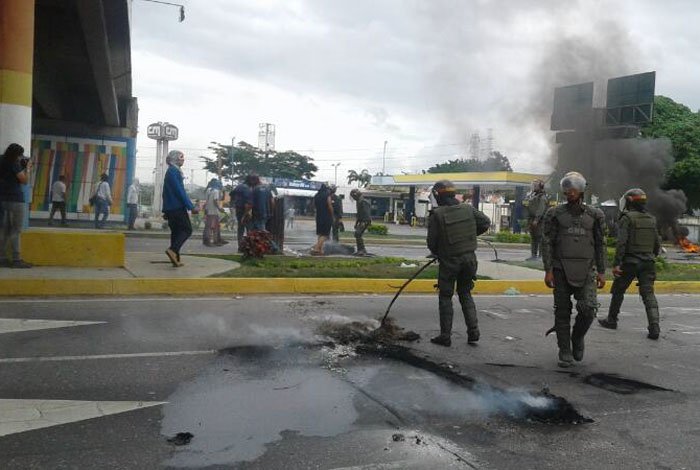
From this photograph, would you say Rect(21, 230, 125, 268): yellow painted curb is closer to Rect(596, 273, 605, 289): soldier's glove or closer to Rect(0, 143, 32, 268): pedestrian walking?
Rect(0, 143, 32, 268): pedestrian walking

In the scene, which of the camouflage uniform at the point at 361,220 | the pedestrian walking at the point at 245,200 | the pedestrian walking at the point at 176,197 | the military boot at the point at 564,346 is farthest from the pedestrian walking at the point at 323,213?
the military boot at the point at 564,346

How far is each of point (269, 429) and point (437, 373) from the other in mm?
1828

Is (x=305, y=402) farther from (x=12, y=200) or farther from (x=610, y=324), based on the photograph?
(x=12, y=200)

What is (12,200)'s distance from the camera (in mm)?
8766

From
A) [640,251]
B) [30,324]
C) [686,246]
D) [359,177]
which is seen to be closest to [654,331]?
[640,251]

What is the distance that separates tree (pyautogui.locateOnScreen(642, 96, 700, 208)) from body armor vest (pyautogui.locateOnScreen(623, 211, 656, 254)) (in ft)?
93.2

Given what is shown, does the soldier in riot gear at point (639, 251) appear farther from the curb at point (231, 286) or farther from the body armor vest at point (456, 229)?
the curb at point (231, 286)

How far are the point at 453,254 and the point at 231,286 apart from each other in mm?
3925

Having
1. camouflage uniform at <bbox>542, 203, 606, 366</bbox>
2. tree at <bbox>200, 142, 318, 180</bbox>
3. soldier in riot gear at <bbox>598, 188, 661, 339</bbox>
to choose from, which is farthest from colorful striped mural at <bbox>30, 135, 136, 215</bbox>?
tree at <bbox>200, 142, 318, 180</bbox>

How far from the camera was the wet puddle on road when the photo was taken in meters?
3.66

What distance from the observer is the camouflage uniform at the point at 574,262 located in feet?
18.5

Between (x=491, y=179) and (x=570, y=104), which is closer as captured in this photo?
(x=570, y=104)

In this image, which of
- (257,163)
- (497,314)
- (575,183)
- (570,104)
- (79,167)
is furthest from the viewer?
(257,163)

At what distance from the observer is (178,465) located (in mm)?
3232
